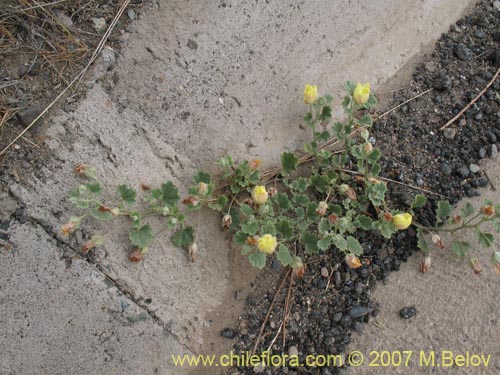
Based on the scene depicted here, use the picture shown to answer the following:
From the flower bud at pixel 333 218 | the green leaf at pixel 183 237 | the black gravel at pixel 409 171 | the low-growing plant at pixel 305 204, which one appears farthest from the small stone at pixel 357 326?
the green leaf at pixel 183 237

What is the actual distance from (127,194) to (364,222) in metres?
1.16

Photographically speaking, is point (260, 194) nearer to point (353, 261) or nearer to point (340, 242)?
point (340, 242)

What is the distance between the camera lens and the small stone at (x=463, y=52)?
3.27 meters

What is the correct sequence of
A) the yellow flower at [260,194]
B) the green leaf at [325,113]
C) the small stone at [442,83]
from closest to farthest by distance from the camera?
the yellow flower at [260,194], the green leaf at [325,113], the small stone at [442,83]

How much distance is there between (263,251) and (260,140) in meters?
0.71

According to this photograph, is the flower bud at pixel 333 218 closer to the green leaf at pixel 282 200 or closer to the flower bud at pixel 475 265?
the green leaf at pixel 282 200

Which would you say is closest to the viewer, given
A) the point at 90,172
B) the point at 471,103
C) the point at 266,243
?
the point at 266,243

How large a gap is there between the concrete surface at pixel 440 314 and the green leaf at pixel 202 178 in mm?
1021

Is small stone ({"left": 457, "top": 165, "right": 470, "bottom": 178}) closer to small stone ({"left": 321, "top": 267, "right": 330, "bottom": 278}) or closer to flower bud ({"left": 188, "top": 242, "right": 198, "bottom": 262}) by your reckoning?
small stone ({"left": 321, "top": 267, "right": 330, "bottom": 278})

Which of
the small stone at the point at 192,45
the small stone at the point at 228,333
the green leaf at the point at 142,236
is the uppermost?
the small stone at the point at 192,45

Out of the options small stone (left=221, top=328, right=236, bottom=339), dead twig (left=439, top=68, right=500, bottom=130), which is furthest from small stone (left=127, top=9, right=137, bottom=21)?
dead twig (left=439, top=68, right=500, bottom=130)

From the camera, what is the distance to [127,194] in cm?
250

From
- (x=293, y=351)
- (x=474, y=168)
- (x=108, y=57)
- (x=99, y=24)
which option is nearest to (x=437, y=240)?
(x=474, y=168)

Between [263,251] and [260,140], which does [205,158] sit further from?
[263,251]
